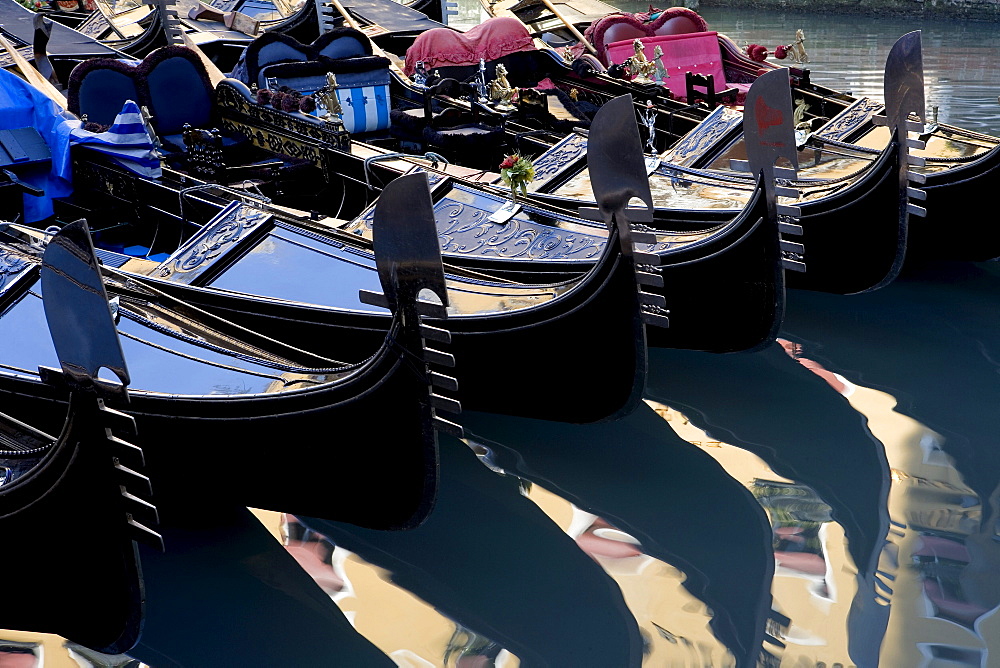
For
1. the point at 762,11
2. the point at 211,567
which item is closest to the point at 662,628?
the point at 211,567

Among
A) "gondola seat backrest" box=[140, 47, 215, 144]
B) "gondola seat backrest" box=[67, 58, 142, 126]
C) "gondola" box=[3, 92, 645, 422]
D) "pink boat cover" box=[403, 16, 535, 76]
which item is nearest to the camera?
"gondola" box=[3, 92, 645, 422]

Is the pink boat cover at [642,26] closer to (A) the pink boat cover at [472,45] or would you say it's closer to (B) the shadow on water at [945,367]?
(A) the pink boat cover at [472,45]

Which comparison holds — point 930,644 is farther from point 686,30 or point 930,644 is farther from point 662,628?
point 686,30

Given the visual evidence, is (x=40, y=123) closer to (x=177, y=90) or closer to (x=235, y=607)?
(x=177, y=90)

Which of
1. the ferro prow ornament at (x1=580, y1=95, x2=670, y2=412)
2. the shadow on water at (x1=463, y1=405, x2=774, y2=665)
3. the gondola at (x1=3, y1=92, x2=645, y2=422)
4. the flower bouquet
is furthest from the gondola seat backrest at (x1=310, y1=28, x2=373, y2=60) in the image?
the ferro prow ornament at (x1=580, y1=95, x2=670, y2=412)

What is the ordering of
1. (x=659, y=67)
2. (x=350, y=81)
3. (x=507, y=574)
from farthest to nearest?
A: (x=659, y=67) → (x=350, y=81) → (x=507, y=574)

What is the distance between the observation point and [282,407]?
192 centimetres

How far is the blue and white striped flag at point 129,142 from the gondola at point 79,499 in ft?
5.55

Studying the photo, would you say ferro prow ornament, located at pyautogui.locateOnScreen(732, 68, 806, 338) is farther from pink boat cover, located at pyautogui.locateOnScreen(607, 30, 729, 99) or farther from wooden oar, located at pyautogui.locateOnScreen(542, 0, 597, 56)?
wooden oar, located at pyautogui.locateOnScreen(542, 0, 597, 56)

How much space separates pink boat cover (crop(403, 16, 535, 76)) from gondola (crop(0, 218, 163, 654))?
3732 mm

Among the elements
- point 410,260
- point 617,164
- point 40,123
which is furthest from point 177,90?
point 410,260

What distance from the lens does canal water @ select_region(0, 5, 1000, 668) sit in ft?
6.14

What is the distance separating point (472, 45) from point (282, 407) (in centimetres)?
361

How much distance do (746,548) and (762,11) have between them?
47.4 feet
